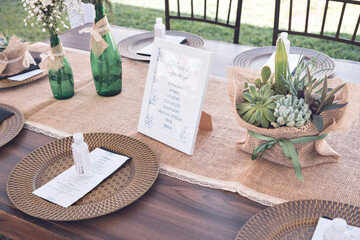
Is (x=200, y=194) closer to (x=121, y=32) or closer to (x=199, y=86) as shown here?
(x=199, y=86)

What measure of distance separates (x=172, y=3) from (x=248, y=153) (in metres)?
4.18

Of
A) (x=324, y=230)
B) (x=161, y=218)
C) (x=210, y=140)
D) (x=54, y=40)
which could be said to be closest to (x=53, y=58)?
(x=54, y=40)

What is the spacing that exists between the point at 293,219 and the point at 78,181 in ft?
1.58

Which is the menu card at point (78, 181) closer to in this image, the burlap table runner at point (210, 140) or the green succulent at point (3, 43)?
the burlap table runner at point (210, 140)

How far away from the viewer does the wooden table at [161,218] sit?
0.79m

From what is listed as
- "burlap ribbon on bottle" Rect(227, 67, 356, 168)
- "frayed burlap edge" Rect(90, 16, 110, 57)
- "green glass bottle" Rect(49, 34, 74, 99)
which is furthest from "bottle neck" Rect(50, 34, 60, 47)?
"burlap ribbon on bottle" Rect(227, 67, 356, 168)

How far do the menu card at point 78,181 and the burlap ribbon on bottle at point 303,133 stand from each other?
30 centimetres

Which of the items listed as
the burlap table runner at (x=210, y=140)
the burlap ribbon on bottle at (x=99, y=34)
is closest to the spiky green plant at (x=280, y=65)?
the burlap table runner at (x=210, y=140)

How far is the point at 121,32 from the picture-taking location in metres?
1.82

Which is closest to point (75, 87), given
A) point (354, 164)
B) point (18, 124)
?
point (18, 124)

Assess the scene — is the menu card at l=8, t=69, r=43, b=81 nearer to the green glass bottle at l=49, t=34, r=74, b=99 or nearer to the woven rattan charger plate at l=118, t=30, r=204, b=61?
the green glass bottle at l=49, t=34, r=74, b=99

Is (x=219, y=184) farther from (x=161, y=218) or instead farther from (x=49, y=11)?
(x=49, y=11)

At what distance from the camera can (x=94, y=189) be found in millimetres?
910

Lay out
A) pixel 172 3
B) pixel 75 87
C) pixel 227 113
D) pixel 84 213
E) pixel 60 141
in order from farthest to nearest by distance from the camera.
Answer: pixel 172 3, pixel 75 87, pixel 227 113, pixel 60 141, pixel 84 213
